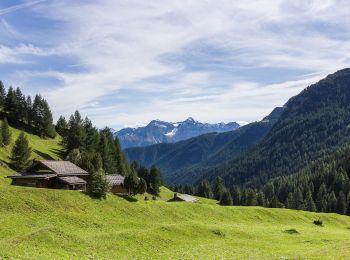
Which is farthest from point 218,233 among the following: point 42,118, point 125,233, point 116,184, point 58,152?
point 42,118

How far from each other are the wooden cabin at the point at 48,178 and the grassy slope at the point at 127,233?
1308 cm

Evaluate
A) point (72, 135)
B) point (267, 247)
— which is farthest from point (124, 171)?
point (267, 247)

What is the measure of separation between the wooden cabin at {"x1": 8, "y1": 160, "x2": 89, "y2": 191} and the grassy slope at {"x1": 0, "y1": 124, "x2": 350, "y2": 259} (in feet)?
42.9

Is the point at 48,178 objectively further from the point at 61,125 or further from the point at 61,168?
the point at 61,125

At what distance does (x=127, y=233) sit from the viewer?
53.4m

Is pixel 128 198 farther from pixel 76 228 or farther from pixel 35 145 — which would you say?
pixel 35 145

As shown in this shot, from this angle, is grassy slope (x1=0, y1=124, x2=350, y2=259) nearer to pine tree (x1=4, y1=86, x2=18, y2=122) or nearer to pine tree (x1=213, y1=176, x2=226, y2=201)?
pine tree (x1=4, y1=86, x2=18, y2=122)

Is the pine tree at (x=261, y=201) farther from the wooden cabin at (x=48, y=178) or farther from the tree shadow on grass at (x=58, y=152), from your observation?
the wooden cabin at (x=48, y=178)

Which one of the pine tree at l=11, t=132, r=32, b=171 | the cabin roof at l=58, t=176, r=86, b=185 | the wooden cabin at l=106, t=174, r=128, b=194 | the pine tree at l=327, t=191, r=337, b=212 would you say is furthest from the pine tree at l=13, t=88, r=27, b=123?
the pine tree at l=327, t=191, r=337, b=212

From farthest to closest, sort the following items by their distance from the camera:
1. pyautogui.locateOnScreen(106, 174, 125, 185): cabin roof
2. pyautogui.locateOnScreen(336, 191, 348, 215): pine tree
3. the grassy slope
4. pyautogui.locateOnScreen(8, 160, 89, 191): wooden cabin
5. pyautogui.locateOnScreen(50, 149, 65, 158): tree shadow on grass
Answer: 1. pyautogui.locateOnScreen(336, 191, 348, 215): pine tree
2. pyautogui.locateOnScreen(50, 149, 65, 158): tree shadow on grass
3. pyautogui.locateOnScreen(106, 174, 125, 185): cabin roof
4. pyautogui.locateOnScreen(8, 160, 89, 191): wooden cabin
5. the grassy slope

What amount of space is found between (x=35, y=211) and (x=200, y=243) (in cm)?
2486

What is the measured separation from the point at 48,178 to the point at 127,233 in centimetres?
3654

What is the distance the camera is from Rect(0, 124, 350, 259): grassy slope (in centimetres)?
4369

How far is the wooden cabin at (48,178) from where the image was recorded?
276 feet
